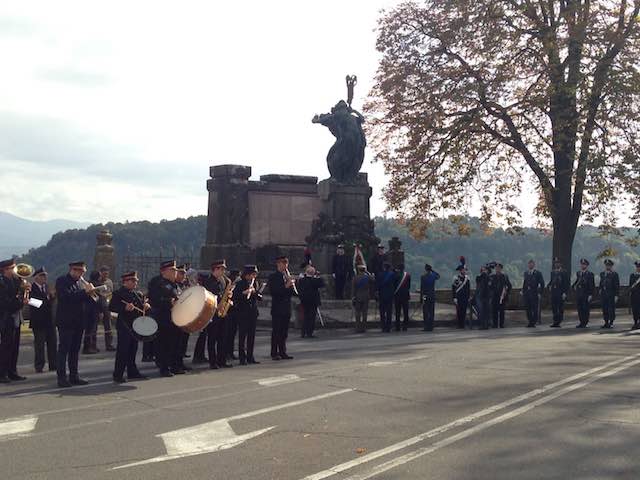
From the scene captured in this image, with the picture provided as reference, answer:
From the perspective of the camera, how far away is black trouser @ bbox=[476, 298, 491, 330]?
21.8m

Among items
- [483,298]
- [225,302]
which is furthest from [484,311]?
[225,302]

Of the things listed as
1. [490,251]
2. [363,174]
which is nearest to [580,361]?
[363,174]

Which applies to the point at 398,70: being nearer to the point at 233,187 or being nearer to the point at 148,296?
the point at 233,187

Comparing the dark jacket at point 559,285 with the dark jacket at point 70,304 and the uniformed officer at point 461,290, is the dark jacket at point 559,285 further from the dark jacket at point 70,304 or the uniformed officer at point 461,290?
the dark jacket at point 70,304

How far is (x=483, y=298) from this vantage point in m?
22.1

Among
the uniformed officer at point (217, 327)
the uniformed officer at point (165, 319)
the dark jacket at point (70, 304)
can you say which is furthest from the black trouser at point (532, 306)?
the dark jacket at point (70, 304)

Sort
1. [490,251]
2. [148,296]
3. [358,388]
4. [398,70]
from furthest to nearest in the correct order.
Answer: [490,251]
[398,70]
[148,296]
[358,388]

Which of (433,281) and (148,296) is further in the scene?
(433,281)

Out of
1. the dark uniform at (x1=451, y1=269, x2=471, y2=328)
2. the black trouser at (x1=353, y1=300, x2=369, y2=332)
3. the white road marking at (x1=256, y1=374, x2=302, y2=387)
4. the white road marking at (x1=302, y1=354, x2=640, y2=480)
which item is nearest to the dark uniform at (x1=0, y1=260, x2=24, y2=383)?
the white road marking at (x1=256, y1=374, x2=302, y2=387)

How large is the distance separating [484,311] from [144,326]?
12.8 metres

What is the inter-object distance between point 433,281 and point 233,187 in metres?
9.77

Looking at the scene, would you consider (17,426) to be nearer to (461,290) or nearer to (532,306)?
(461,290)

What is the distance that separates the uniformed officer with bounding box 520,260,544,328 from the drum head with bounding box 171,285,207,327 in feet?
40.7

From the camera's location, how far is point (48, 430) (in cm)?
780
